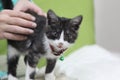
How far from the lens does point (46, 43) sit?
0.67 m

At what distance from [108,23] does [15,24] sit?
2.16 ft

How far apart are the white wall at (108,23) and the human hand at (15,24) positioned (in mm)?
609

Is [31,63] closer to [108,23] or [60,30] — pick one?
[60,30]

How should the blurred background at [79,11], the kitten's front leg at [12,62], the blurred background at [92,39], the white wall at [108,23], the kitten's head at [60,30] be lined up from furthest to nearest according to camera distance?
the white wall at [108,23]
the blurred background at [79,11]
the blurred background at [92,39]
the kitten's front leg at [12,62]
the kitten's head at [60,30]

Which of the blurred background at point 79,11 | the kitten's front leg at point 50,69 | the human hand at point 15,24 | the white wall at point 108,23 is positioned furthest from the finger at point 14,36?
the white wall at point 108,23

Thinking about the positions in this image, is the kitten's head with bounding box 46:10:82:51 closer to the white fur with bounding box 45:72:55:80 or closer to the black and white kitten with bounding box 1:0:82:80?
the black and white kitten with bounding box 1:0:82:80

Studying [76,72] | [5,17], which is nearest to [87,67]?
[76,72]

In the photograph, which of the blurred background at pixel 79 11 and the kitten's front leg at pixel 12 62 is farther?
the blurred background at pixel 79 11

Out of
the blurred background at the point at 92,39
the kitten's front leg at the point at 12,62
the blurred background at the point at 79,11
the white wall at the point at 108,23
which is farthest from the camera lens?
the white wall at the point at 108,23

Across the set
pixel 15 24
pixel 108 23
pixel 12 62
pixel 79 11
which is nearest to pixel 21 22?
pixel 15 24

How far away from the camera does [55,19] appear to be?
630 mm

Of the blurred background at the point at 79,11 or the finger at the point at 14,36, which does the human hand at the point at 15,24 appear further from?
the blurred background at the point at 79,11

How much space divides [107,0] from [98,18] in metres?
0.10

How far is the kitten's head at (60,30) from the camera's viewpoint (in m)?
0.63
